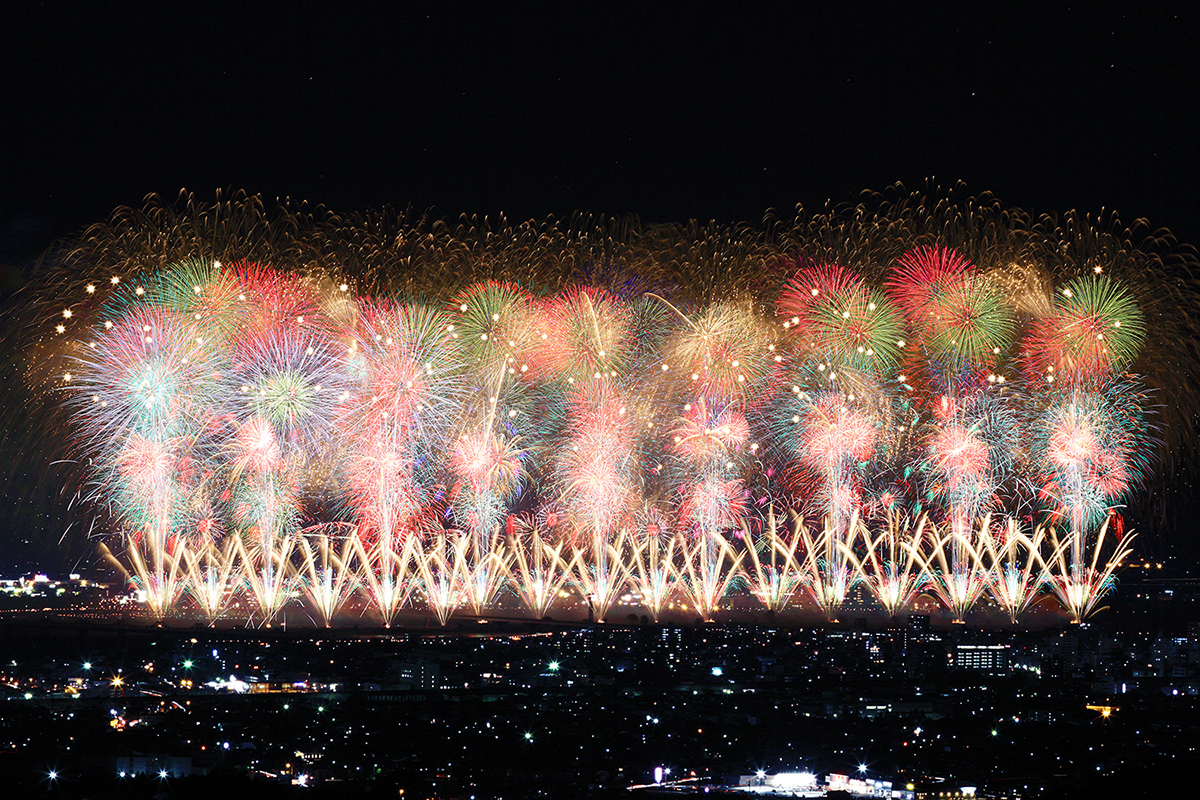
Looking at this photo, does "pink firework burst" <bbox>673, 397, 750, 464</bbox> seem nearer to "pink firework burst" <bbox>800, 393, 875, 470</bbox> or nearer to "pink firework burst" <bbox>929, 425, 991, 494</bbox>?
"pink firework burst" <bbox>800, 393, 875, 470</bbox>

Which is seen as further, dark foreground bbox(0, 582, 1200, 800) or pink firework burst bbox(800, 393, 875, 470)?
pink firework burst bbox(800, 393, 875, 470)

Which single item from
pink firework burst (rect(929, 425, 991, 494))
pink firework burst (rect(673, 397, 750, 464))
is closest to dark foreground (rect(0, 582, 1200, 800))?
pink firework burst (rect(929, 425, 991, 494))

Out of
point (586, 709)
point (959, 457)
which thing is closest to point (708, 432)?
point (959, 457)

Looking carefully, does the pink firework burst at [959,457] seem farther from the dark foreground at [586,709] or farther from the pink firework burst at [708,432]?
the dark foreground at [586,709]

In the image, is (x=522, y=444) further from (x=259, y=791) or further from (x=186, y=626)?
(x=186, y=626)

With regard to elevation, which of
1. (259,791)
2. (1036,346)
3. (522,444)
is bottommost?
(259,791)

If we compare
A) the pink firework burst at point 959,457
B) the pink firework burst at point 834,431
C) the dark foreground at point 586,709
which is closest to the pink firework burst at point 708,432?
the pink firework burst at point 834,431

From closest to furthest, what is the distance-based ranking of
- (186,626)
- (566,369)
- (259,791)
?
1. (259,791)
2. (566,369)
3. (186,626)

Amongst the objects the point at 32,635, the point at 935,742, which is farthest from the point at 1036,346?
the point at 32,635

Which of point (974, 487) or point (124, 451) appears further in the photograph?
point (974, 487)

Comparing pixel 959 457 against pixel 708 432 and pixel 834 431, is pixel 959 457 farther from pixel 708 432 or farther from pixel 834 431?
pixel 708 432

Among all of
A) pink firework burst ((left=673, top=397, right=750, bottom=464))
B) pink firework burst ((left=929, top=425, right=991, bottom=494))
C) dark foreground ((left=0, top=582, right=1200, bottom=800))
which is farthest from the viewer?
pink firework burst ((left=673, top=397, right=750, bottom=464))
